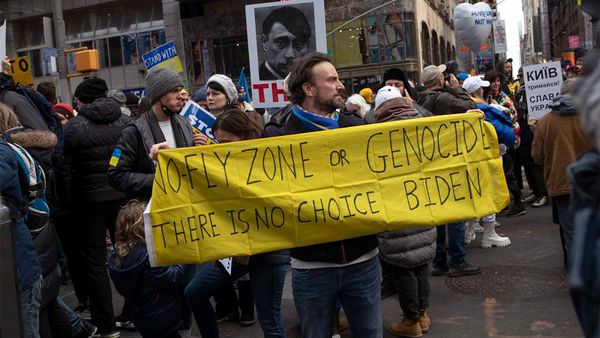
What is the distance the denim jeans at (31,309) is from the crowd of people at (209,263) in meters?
0.01

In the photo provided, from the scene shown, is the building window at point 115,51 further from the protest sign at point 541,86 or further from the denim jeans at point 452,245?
the denim jeans at point 452,245

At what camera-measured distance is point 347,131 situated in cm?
349

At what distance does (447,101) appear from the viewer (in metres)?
6.36

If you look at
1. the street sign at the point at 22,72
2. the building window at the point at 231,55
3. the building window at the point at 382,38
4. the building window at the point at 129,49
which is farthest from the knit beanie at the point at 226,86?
the building window at the point at 129,49

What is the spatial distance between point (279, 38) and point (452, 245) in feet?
9.57

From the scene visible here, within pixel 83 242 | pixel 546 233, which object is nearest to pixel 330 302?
pixel 83 242

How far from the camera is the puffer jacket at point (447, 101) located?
6.11m

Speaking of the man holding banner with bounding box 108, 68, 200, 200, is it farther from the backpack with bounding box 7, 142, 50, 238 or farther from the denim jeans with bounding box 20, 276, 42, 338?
the denim jeans with bounding box 20, 276, 42, 338

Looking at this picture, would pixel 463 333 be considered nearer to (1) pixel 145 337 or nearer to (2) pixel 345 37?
(1) pixel 145 337

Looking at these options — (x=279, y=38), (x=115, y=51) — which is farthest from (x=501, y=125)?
(x=115, y=51)

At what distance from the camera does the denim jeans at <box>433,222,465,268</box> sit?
6101mm

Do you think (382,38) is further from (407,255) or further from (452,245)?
(407,255)

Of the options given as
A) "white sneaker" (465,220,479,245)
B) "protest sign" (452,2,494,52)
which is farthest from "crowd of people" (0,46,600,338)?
"protest sign" (452,2,494,52)

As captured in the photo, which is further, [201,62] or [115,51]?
[115,51]
